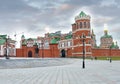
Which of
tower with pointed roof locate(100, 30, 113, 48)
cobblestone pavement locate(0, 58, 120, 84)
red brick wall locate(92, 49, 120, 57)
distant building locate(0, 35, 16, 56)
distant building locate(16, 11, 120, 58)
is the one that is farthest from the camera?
tower with pointed roof locate(100, 30, 113, 48)

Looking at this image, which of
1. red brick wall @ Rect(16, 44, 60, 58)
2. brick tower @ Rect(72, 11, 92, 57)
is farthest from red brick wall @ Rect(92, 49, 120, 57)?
red brick wall @ Rect(16, 44, 60, 58)

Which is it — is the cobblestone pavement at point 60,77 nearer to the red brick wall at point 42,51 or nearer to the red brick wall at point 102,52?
the red brick wall at point 42,51

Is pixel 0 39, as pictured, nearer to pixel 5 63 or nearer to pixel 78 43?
pixel 78 43

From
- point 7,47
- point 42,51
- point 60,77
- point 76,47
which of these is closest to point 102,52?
point 76,47

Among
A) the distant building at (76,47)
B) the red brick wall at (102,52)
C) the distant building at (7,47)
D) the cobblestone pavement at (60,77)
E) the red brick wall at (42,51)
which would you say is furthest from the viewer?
the red brick wall at (102,52)

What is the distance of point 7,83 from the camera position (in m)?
15.8

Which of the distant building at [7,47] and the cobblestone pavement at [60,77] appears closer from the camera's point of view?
the cobblestone pavement at [60,77]

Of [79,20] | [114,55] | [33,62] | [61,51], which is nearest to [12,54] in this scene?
[61,51]

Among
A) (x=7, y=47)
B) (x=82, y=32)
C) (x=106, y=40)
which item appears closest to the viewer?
(x=7, y=47)

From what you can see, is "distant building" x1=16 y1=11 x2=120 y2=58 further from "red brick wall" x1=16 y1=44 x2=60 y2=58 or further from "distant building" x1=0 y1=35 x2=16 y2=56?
"distant building" x1=0 y1=35 x2=16 y2=56

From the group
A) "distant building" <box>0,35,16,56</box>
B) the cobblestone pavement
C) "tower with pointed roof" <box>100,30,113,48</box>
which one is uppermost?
"tower with pointed roof" <box>100,30,113,48</box>

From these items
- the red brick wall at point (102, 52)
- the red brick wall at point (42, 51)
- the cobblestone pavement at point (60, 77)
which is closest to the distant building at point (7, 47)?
the red brick wall at point (42, 51)

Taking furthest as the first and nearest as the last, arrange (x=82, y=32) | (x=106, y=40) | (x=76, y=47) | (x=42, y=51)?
(x=106, y=40) < (x=76, y=47) < (x=82, y=32) < (x=42, y=51)

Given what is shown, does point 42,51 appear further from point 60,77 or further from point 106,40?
point 106,40
